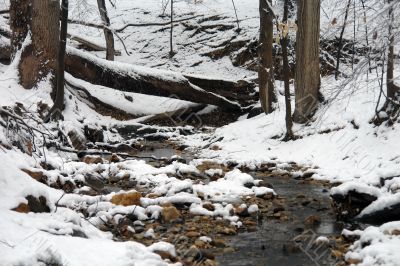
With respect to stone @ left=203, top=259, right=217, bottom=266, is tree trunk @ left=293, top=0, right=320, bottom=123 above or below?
above

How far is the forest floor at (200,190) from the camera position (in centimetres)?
395

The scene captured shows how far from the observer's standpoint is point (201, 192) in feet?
20.7

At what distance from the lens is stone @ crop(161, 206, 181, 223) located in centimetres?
533

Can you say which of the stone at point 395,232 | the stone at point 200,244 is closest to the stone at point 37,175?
the stone at point 200,244

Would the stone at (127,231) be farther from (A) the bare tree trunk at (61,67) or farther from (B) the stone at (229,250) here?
(A) the bare tree trunk at (61,67)

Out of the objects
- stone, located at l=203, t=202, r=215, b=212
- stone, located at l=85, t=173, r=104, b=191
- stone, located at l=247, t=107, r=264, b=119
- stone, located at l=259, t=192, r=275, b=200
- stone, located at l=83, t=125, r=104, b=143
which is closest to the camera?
stone, located at l=203, t=202, r=215, b=212

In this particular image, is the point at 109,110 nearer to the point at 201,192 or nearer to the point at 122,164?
the point at 122,164

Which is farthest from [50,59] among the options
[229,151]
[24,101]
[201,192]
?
[201,192]

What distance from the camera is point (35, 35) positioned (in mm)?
9164

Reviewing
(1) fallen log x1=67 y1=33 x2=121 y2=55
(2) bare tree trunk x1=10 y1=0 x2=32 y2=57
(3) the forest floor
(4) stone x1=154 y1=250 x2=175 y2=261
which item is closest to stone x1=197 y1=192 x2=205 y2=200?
(3) the forest floor

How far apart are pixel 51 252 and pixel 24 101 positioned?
6.16 metres

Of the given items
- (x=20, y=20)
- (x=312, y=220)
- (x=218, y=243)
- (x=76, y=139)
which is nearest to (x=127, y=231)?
(x=218, y=243)

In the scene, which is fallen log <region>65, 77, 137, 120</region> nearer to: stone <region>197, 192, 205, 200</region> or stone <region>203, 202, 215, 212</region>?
stone <region>197, 192, 205, 200</region>

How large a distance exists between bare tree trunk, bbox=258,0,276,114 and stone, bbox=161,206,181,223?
6.98 metres
